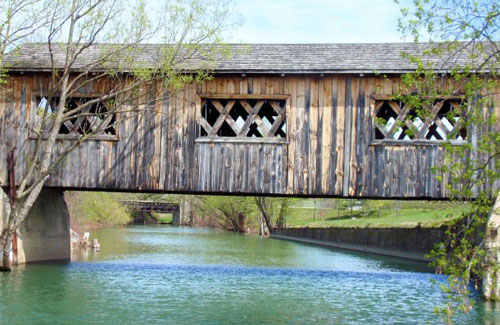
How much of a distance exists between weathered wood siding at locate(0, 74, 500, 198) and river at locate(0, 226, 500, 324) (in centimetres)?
208

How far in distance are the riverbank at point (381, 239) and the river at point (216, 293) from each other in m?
1.72

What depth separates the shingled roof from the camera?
47.2 feet

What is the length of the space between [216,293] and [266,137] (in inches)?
153

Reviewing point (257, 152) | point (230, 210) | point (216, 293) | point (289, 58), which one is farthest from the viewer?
point (230, 210)

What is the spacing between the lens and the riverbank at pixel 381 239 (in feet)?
70.1

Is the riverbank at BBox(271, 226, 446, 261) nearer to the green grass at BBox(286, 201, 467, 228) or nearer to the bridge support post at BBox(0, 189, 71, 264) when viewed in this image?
the green grass at BBox(286, 201, 467, 228)

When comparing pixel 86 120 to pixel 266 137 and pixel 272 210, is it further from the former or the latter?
pixel 272 210

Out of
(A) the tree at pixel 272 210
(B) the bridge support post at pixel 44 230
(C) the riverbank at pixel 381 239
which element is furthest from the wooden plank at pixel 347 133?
(A) the tree at pixel 272 210

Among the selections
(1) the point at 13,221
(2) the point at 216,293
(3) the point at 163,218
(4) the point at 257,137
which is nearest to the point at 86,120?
(1) the point at 13,221

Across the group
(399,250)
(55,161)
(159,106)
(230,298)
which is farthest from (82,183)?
(399,250)

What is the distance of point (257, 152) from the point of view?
14.8 meters

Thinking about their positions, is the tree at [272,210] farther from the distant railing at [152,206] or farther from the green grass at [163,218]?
the green grass at [163,218]

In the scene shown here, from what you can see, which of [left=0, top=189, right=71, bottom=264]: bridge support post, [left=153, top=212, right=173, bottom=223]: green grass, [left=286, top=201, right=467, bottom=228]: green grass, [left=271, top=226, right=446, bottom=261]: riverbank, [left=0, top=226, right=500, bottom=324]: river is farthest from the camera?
[left=153, top=212, right=173, bottom=223]: green grass

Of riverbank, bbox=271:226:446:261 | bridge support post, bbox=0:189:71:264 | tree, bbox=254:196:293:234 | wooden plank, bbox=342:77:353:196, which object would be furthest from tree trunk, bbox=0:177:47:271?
tree, bbox=254:196:293:234
